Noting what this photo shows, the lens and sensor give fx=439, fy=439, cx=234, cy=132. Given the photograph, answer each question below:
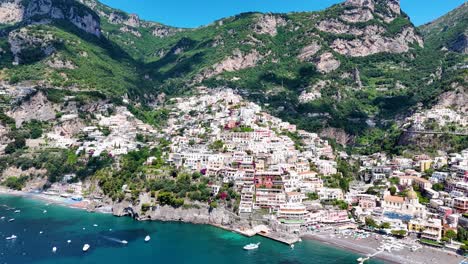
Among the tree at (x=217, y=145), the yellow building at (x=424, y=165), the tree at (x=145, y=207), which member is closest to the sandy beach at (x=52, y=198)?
the tree at (x=145, y=207)

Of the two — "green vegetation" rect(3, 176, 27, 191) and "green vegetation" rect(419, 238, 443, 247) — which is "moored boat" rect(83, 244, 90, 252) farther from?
"green vegetation" rect(419, 238, 443, 247)

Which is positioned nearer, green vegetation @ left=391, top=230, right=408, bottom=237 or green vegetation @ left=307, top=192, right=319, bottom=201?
green vegetation @ left=391, top=230, right=408, bottom=237

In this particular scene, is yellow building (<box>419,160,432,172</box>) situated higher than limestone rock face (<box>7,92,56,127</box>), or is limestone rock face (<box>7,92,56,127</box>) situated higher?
limestone rock face (<box>7,92,56,127</box>)

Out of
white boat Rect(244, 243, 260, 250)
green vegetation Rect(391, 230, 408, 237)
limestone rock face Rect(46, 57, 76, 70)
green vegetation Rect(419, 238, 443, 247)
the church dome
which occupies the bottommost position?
white boat Rect(244, 243, 260, 250)

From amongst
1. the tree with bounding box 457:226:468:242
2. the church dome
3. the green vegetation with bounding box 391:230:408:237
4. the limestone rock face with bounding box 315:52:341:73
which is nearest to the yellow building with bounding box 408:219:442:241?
the green vegetation with bounding box 391:230:408:237

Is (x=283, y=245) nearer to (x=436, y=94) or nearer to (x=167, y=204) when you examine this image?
(x=167, y=204)

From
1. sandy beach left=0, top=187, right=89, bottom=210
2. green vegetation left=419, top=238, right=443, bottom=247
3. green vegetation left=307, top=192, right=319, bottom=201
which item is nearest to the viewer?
green vegetation left=419, top=238, right=443, bottom=247
